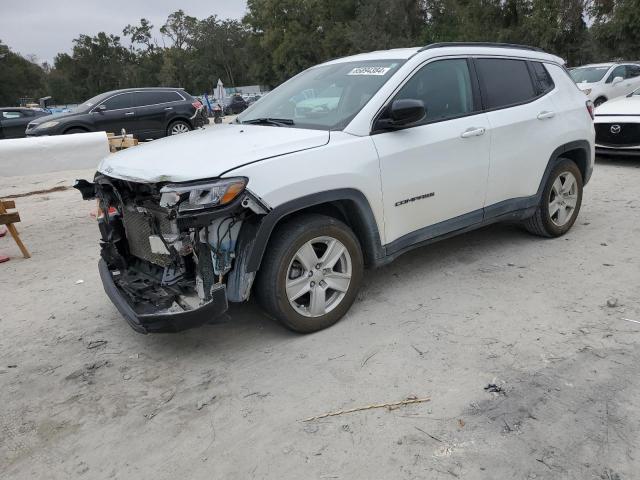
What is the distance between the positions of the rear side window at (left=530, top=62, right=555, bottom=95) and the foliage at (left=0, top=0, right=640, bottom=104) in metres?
23.4

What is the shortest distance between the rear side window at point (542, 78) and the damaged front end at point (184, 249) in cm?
324

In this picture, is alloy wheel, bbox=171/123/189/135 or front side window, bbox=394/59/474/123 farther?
alloy wheel, bbox=171/123/189/135

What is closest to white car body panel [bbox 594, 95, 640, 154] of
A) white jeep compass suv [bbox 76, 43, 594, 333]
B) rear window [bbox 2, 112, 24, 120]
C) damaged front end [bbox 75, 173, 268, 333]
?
white jeep compass suv [bbox 76, 43, 594, 333]

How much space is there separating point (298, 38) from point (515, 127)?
5958 centimetres

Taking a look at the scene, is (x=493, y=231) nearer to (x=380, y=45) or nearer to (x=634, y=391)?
(x=634, y=391)

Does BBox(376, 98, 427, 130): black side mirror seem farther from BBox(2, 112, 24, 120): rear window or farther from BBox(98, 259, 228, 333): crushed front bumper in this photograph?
BBox(2, 112, 24, 120): rear window

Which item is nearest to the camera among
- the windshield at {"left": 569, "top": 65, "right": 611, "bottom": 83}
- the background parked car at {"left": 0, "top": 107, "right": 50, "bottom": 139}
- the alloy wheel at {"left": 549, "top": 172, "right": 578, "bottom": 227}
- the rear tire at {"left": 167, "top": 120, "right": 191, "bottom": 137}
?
the alloy wheel at {"left": 549, "top": 172, "right": 578, "bottom": 227}

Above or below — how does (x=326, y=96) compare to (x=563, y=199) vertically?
above

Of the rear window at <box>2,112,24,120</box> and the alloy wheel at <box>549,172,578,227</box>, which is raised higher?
the rear window at <box>2,112,24,120</box>

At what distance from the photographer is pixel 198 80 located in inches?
3199

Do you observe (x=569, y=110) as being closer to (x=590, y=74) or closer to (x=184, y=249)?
(x=184, y=249)

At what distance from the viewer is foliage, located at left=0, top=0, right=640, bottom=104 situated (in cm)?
2988

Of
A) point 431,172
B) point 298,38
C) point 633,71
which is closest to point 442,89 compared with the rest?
point 431,172

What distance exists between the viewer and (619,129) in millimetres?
8672
